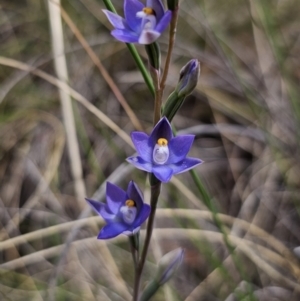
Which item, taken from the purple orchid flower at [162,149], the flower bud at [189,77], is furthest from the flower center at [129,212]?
the flower bud at [189,77]

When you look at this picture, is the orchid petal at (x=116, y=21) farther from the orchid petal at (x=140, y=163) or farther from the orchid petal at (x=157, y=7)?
the orchid petal at (x=140, y=163)

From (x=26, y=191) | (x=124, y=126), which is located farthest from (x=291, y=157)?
(x=26, y=191)

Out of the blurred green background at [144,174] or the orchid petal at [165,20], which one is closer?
the orchid petal at [165,20]

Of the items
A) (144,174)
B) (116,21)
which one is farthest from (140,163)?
(144,174)

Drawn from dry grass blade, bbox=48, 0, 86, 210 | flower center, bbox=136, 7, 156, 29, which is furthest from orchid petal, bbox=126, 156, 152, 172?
dry grass blade, bbox=48, 0, 86, 210

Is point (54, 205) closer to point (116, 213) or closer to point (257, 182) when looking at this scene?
point (257, 182)

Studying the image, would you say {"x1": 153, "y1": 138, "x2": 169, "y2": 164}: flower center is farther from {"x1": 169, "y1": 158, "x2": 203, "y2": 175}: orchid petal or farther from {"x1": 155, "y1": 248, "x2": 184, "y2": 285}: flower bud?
{"x1": 155, "y1": 248, "x2": 184, "y2": 285}: flower bud
